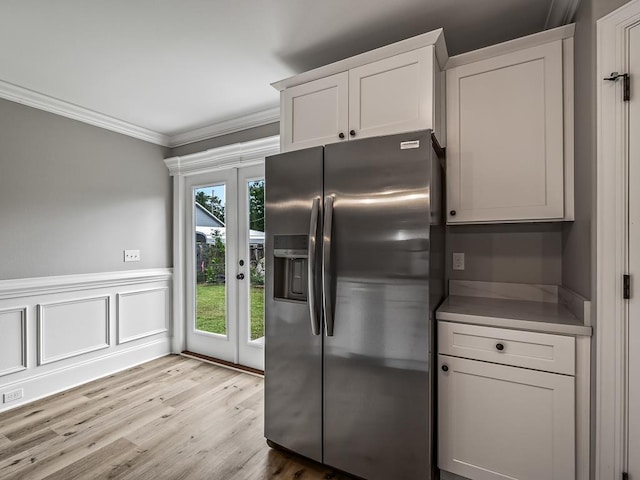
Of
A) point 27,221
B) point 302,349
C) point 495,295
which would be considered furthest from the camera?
point 27,221

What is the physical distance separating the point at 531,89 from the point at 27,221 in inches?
147

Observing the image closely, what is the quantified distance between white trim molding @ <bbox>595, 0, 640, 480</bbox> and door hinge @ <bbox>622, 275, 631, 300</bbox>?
13mm

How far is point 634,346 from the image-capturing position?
1.25 metres

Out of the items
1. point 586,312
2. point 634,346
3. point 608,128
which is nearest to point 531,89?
point 608,128

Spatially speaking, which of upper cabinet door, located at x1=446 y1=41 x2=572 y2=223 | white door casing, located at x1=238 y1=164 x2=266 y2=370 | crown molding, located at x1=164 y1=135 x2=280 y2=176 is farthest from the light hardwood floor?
crown molding, located at x1=164 y1=135 x2=280 y2=176

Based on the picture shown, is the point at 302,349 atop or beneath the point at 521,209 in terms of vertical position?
beneath

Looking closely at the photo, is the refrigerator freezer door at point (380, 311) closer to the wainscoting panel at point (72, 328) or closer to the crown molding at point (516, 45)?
the crown molding at point (516, 45)

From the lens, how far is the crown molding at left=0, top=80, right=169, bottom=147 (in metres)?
2.55

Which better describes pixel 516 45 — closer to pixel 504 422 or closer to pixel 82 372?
pixel 504 422

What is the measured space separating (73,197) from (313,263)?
2.58 m

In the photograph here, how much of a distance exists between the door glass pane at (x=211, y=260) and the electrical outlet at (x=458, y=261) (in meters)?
2.32

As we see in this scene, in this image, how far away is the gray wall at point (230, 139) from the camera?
10.4 feet

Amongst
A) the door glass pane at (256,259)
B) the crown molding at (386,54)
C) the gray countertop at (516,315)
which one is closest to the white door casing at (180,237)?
the door glass pane at (256,259)

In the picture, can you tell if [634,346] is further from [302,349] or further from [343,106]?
[343,106]
